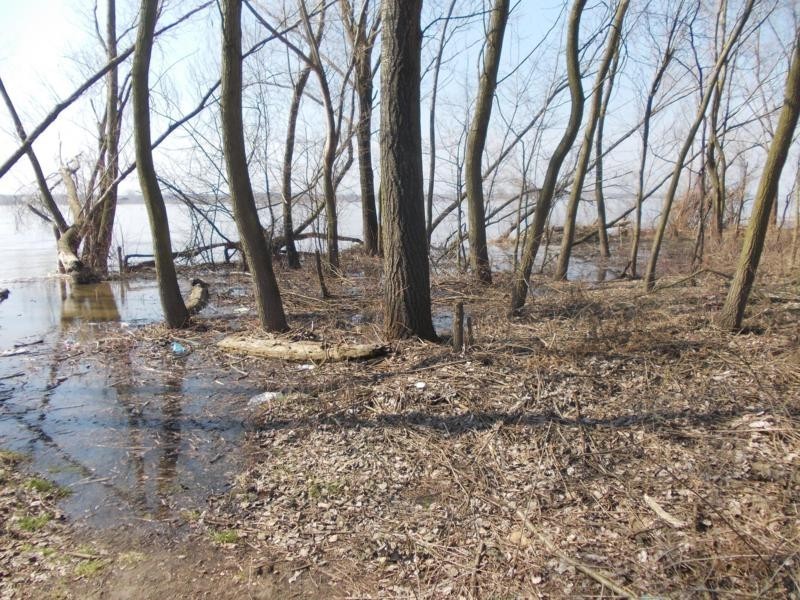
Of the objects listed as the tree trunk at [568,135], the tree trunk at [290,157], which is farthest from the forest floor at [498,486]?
the tree trunk at [290,157]

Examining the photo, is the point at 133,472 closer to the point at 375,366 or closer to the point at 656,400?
the point at 375,366

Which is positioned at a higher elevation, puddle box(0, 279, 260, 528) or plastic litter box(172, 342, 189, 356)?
plastic litter box(172, 342, 189, 356)

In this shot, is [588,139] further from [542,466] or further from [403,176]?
[542,466]

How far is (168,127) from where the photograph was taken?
479 inches

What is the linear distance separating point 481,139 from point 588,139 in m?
2.05

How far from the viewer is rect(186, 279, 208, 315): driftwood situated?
9070mm

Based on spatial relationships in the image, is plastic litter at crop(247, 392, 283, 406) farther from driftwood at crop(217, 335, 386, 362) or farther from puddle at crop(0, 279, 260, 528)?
driftwood at crop(217, 335, 386, 362)

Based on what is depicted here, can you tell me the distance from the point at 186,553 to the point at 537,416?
8.67ft

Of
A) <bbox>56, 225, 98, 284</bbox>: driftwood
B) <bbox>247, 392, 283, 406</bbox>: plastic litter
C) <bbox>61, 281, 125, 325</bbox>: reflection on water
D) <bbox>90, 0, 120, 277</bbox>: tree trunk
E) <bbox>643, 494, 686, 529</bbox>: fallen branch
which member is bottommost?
<bbox>643, 494, 686, 529</bbox>: fallen branch

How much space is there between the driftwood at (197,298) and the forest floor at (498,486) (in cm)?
372

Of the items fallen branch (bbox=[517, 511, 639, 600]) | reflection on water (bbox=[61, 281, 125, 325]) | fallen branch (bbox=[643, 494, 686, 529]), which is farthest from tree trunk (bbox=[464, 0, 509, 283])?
fallen branch (bbox=[517, 511, 639, 600])

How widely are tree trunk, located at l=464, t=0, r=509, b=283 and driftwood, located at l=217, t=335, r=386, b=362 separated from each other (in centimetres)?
438

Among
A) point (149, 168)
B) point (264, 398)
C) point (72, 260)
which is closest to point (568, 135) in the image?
point (264, 398)

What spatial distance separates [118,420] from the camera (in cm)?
485
